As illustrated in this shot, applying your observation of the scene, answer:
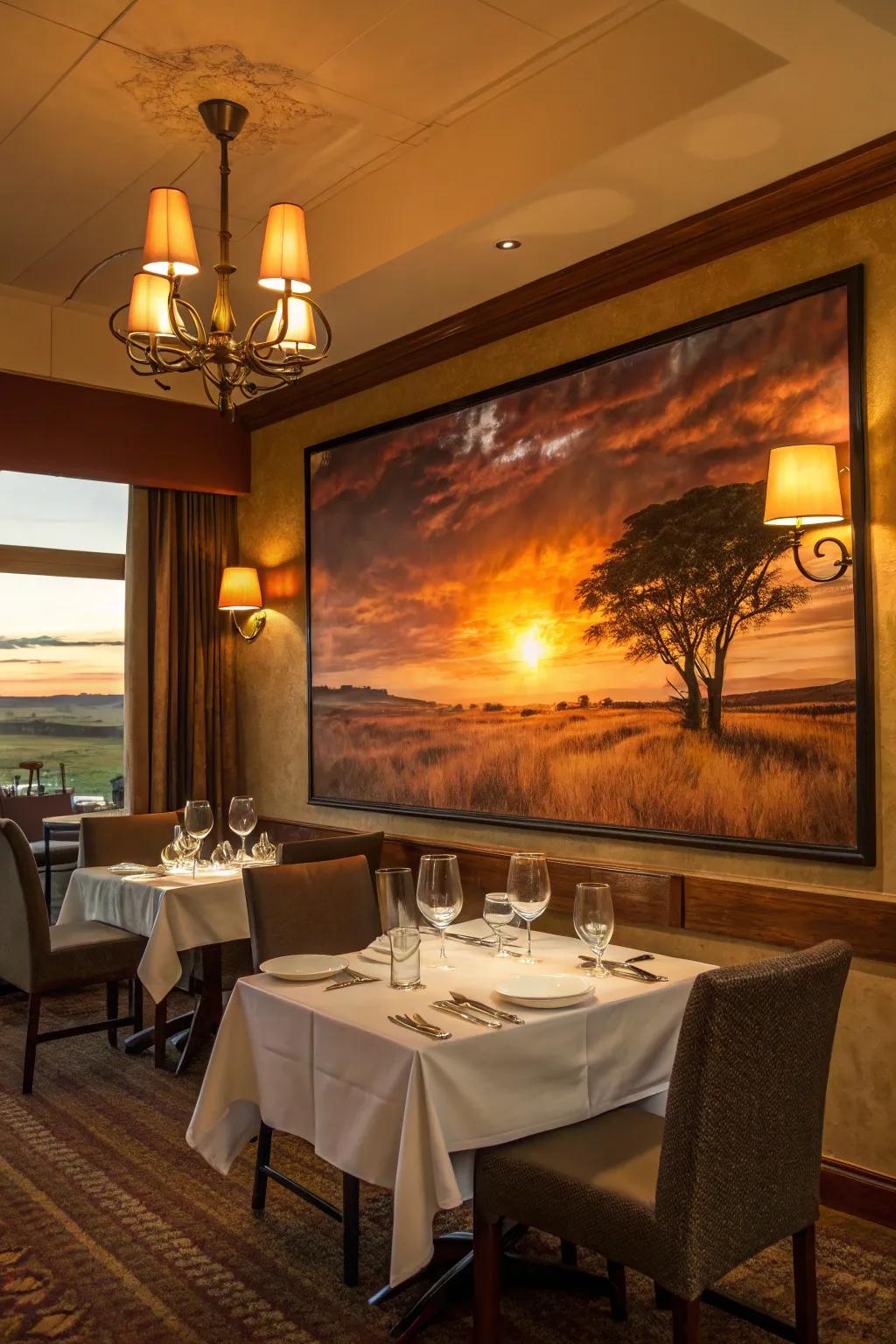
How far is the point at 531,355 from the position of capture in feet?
14.1

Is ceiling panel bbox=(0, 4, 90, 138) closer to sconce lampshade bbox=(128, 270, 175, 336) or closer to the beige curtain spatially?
sconce lampshade bbox=(128, 270, 175, 336)

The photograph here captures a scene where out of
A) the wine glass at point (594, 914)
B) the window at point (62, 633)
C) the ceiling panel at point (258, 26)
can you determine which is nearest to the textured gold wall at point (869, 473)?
the wine glass at point (594, 914)

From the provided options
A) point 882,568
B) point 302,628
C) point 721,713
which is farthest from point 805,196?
point 302,628

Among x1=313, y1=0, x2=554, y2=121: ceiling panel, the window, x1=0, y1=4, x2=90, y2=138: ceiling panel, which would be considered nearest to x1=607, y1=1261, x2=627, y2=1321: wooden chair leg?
x1=313, y1=0, x2=554, y2=121: ceiling panel

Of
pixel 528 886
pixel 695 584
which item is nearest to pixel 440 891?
pixel 528 886

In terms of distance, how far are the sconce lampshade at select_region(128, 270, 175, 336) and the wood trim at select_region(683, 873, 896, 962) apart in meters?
2.30

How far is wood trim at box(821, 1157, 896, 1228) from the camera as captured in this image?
308cm

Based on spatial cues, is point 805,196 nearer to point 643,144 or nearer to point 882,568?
point 643,144

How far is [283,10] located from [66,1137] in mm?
3486

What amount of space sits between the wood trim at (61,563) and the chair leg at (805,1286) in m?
5.06

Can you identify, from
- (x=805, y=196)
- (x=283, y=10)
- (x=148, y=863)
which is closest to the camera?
(x=283, y=10)

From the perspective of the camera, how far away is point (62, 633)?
248 inches

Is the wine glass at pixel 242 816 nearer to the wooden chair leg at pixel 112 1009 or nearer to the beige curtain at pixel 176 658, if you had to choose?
the wooden chair leg at pixel 112 1009

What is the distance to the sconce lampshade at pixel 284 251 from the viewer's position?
3.08 m
